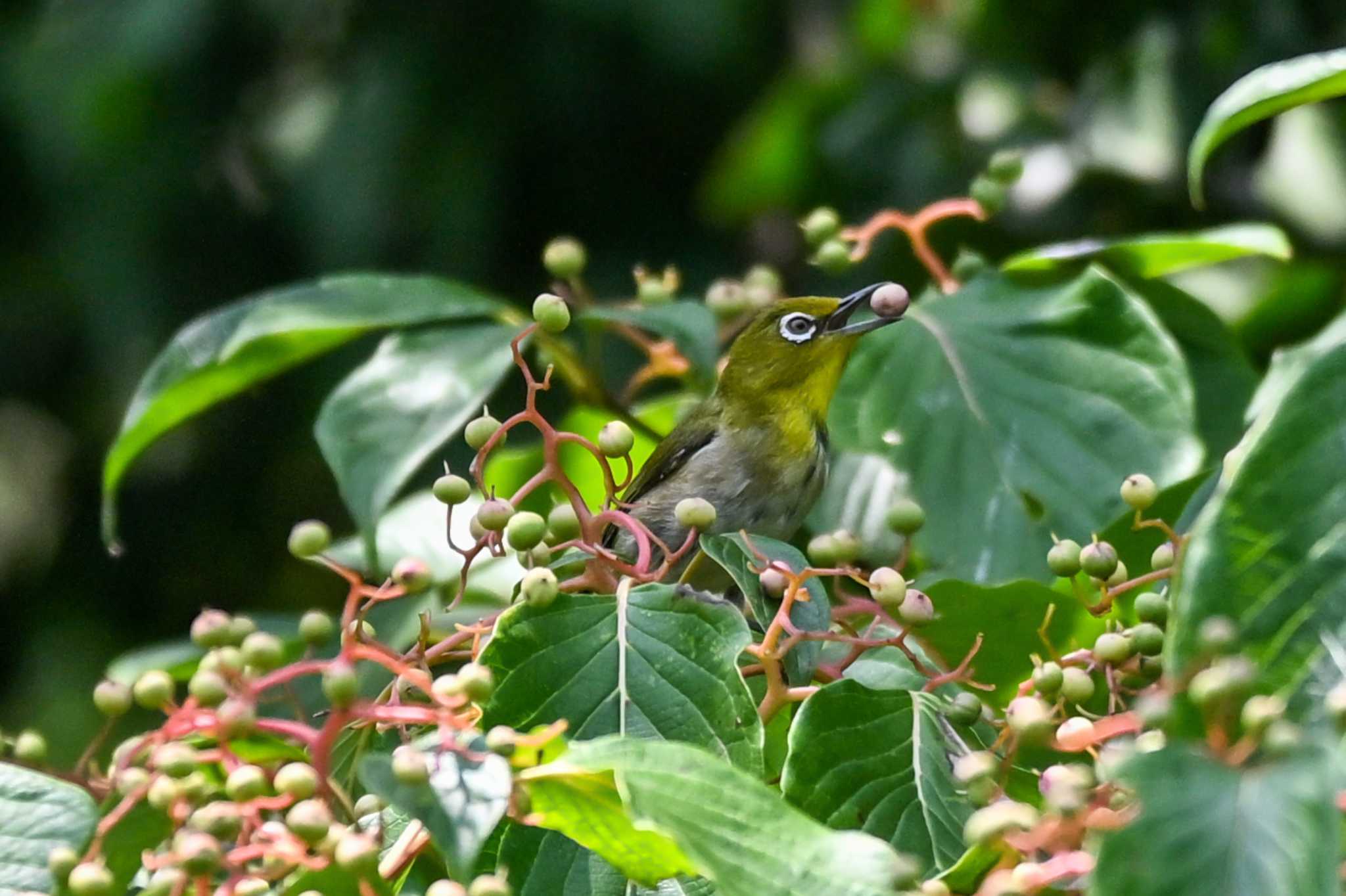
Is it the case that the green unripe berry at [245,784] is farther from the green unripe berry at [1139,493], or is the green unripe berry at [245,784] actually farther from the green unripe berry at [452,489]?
the green unripe berry at [1139,493]

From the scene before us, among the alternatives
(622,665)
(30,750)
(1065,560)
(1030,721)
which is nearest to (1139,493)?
(1065,560)

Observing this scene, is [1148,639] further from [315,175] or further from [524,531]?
[315,175]

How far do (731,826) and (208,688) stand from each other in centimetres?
51

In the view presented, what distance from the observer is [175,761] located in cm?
137

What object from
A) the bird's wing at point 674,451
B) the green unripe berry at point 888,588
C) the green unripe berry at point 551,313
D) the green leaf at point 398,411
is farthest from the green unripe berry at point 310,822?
the bird's wing at point 674,451

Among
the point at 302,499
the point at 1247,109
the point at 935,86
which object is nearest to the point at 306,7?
the point at 302,499

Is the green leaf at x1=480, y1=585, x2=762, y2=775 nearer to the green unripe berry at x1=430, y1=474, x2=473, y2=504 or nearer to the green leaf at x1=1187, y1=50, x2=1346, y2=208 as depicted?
the green unripe berry at x1=430, y1=474, x2=473, y2=504

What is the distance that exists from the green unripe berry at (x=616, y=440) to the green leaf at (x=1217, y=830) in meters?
0.78

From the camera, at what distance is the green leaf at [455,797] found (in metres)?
1.15

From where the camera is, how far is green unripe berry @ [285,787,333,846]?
4.05 feet

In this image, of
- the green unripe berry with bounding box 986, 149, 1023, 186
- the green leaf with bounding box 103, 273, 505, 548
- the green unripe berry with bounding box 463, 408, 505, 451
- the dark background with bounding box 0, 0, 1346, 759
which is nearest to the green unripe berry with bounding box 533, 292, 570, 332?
the green unripe berry with bounding box 463, 408, 505, 451

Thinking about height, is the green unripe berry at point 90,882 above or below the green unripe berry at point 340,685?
below

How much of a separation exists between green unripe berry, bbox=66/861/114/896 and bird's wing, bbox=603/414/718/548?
1444 millimetres

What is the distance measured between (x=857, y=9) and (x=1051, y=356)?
3.59 metres
